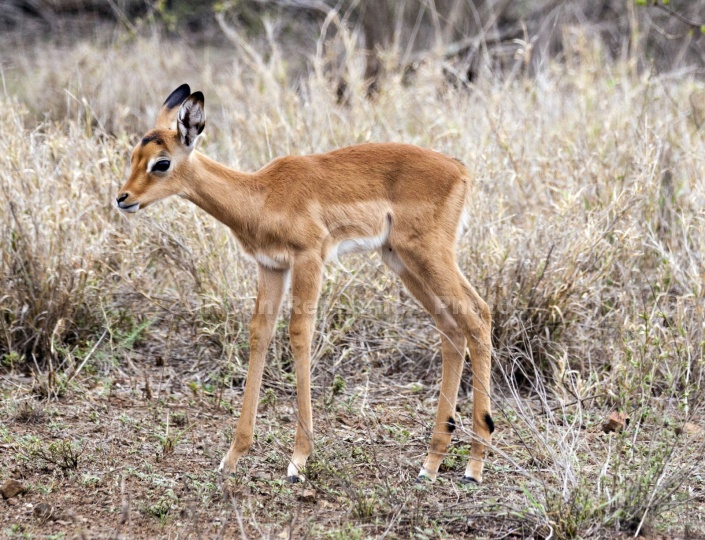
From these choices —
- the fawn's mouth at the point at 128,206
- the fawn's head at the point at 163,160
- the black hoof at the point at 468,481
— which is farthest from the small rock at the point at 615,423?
the fawn's mouth at the point at 128,206

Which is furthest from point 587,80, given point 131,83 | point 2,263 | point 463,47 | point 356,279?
point 2,263

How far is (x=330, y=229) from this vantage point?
4.41 m

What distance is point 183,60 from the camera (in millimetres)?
12375

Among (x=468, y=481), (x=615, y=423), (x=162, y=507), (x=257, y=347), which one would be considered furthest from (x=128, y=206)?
(x=615, y=423)

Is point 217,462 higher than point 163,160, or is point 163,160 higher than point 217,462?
point 163,160

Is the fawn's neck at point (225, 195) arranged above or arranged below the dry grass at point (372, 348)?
above

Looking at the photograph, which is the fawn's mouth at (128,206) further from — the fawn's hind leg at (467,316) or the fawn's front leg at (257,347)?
the fawn's hind leg at (467,316)

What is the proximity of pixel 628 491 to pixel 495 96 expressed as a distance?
173 inches

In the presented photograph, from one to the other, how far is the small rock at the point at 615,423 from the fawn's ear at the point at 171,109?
8.69 feet

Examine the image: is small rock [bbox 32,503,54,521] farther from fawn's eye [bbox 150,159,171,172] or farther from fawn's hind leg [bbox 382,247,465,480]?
fawn's hind leg [bbox 382,247,465,480]

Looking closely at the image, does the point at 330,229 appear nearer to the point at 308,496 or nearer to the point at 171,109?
the point at 171,109

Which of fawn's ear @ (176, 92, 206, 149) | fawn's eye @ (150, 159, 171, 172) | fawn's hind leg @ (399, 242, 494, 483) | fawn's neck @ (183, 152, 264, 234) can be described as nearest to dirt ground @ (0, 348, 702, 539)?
fawn's hind leg @ (399, 242, 494, 483)

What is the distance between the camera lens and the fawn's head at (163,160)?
4.05m

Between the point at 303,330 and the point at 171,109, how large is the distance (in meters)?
1.19
